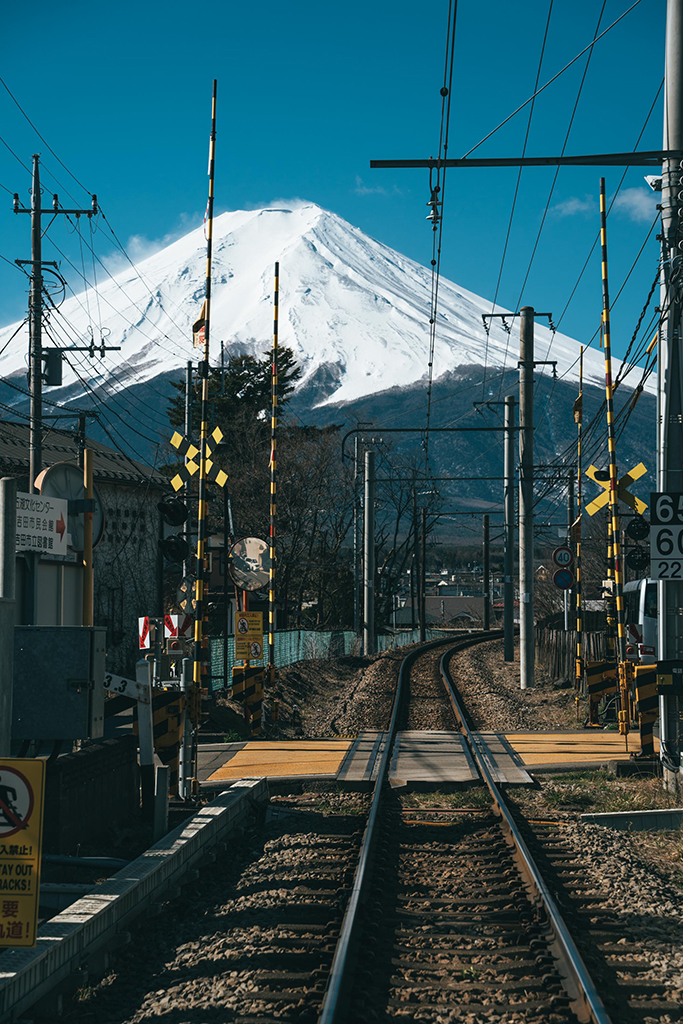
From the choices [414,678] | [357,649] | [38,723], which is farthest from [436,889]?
[357,649]

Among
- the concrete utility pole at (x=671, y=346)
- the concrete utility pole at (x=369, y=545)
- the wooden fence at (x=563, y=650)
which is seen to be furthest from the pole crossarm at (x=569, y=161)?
the concrete utility pole at (x=369, y=545)

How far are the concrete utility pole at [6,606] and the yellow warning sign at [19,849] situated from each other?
1.61 ft

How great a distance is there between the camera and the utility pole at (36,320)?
21438mm

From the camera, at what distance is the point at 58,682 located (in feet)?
25.1

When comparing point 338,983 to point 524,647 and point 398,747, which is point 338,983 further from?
point 524,647

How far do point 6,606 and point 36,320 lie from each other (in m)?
18.7

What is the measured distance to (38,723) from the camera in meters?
7.61

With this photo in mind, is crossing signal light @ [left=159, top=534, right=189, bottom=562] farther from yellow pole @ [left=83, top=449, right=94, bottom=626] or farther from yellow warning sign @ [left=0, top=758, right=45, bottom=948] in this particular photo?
yellow warning sign @ [left=0, top=758, right=45, bottom=948]

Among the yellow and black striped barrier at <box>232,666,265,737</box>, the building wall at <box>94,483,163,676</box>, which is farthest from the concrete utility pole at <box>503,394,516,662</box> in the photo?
the yellow and black striped barrier at <box>232,666,265,737</box>

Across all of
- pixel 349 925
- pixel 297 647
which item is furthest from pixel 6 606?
pixel 297 647

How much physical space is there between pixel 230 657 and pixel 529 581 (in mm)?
7791

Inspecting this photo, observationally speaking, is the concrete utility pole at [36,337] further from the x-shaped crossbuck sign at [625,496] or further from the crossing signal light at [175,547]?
the x-shaped crossbuck sign at [625,496]

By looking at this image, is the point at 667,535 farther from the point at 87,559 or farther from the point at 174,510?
the point at 87,559

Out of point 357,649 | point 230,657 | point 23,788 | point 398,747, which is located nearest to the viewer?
point 23,788
